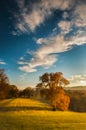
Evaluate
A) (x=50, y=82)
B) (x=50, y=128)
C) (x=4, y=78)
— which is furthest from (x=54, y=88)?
(x=50, y=128)

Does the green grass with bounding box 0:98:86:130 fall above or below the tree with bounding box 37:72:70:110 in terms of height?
below

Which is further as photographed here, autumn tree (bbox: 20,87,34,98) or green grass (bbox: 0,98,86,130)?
autumn tree (bbox: 20,87,34,98)

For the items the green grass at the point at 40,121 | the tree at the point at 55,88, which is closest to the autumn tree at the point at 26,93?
the tree at the point at 55,88

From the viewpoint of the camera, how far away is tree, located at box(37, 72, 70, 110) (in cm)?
6575

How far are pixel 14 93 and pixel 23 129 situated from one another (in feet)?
284

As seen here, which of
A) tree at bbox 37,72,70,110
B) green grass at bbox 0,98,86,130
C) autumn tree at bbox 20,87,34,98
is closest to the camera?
green grass at bbox 0,98,86,130

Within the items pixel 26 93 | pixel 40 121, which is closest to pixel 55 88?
pixel 40 121

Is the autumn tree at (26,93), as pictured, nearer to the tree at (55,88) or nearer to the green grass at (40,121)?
the tree at (55,88)

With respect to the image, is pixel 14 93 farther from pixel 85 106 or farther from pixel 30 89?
pixel 85 106

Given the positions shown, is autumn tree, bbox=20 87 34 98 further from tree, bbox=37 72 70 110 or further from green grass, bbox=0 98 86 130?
green grass, bbox=0 98 86 130

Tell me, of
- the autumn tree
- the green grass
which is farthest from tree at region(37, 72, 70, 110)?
the autumn tree

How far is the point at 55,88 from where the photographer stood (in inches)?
2628

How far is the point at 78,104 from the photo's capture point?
119062 mm

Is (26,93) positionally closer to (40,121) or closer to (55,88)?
(55,88)
